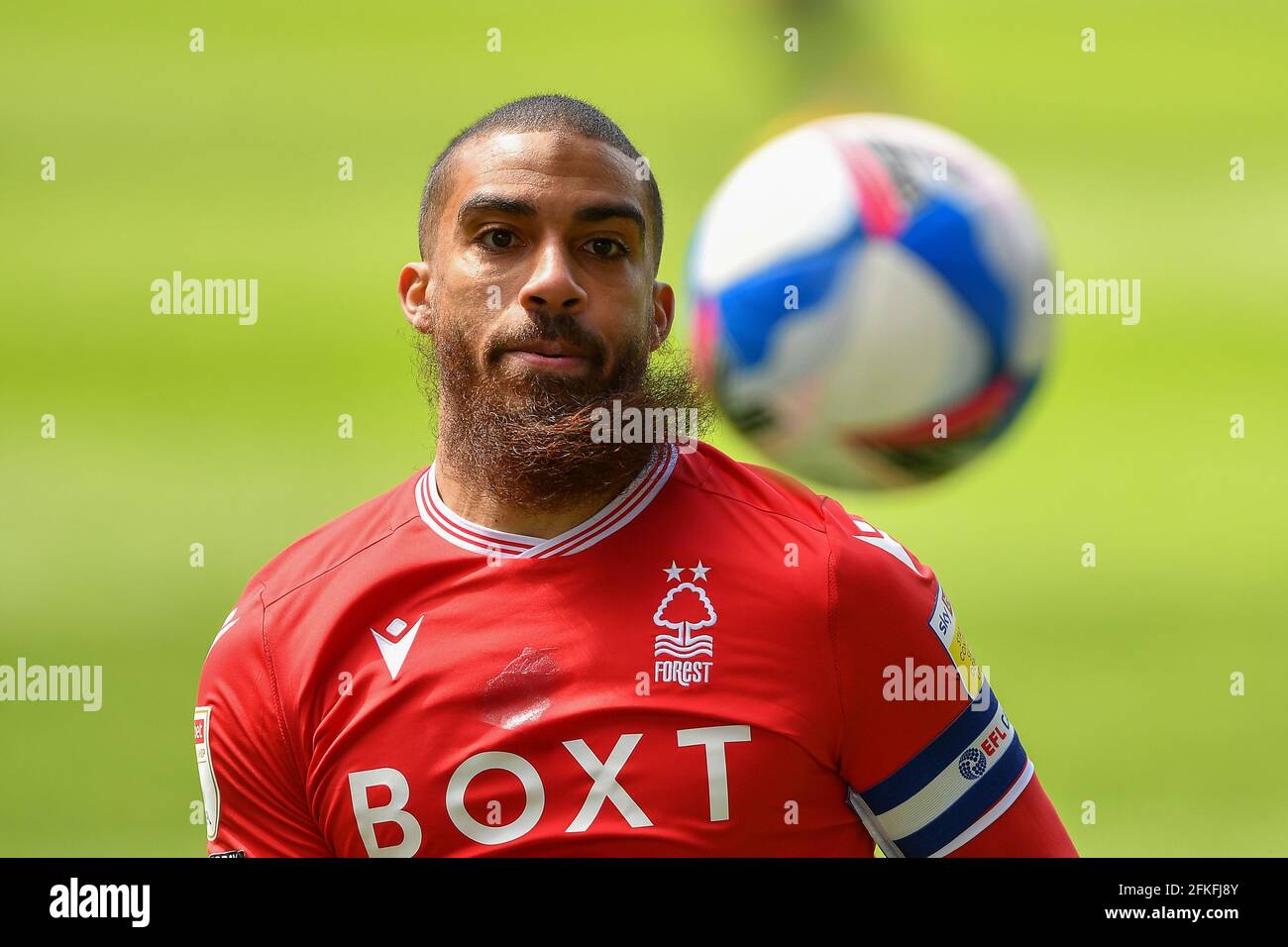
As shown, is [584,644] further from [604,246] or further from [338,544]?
[604,246]

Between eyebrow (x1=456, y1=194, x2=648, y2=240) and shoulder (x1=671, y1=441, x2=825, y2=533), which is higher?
eyebrow (x1=456, y1=194, x2=648, y2=240)

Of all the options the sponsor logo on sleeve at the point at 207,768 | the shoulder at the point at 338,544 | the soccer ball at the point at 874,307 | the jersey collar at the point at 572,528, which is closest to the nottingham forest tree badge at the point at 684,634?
the jersey collar at the point at 572,528

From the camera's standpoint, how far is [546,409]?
2311mm

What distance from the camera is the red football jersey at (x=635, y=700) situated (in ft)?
7.29

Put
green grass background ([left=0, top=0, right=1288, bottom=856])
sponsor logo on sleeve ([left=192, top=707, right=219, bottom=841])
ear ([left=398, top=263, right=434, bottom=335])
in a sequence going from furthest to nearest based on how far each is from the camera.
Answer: green grass background ([left=0, top=0, right=1288, bottom=856]) → ear ([left=398, top=263, right=434, bottom=335]) → sponsor logo on sleeve ([left=192, top=707, right=219, bottom=841])

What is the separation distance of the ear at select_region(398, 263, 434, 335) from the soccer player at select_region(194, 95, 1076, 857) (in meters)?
0.09

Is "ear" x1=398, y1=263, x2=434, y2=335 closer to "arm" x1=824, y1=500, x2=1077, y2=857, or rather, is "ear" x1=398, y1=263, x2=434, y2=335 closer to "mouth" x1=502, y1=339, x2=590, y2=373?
"mouth" x1=502, y1=339, x2=590, y2=373

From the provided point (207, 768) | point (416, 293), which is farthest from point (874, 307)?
point (207, 768)

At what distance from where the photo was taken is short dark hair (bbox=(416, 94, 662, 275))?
7.89ft

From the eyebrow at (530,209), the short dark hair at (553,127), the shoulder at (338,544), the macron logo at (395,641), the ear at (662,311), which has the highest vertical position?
the short dark hair at (553,127)

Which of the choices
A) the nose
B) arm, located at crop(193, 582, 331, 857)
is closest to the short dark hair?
the nose

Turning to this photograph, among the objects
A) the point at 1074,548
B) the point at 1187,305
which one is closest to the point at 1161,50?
the point at 1187,305

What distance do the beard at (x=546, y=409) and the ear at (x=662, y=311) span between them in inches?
1.9

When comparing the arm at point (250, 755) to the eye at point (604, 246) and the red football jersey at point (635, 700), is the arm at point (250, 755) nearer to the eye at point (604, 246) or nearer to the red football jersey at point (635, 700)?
the red football jersey at point (635, 700)
